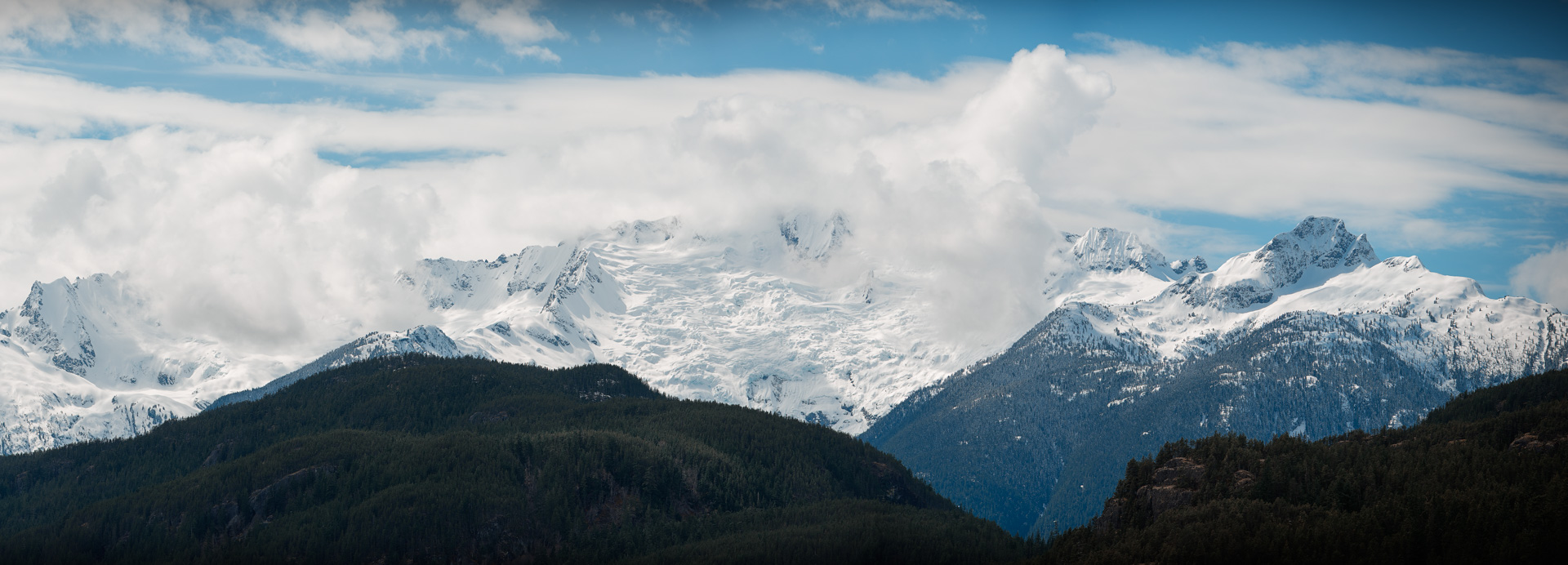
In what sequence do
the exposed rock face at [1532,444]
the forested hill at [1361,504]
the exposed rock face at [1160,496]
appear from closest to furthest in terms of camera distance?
the forested hill at [1361,504]
the exposed rock face at [1532,444]
the exposed rock face at [1160,496]

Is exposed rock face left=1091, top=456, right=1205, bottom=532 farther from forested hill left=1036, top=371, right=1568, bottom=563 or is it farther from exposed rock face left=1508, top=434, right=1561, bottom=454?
exposed rock face left=1508, top=434, right=1561, bottom=454

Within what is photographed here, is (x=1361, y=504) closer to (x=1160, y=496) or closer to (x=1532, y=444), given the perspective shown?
(x=1532, y=444)

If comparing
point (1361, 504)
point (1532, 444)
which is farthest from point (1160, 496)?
point (1532, 444)

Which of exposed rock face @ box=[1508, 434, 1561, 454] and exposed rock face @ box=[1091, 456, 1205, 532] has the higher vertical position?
exposed rock face @ box=[1508, 434, 1561, 454]

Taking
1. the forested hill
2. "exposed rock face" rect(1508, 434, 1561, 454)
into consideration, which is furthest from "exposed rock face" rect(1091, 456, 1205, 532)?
"exposed rock face" rect(1508, 434, 1561, 454)

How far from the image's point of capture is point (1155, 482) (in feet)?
643

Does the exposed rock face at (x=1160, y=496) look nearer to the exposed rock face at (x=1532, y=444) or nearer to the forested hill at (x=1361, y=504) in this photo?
the forested hill at (x=1361, y=504)

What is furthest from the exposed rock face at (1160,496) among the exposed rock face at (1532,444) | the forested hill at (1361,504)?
the exposed rock face at (1532,444)

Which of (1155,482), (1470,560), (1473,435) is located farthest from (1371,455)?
(1470,560)

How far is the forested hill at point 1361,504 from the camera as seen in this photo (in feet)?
492

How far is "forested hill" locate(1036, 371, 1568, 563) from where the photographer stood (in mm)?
150000

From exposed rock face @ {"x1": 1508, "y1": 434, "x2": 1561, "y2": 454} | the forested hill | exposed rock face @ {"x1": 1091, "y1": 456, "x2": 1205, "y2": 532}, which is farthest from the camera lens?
exposed rock face @ {"x1": 1091, "y1": 456, "x2": 1205, "y2": 532}

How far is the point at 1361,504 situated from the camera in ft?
568

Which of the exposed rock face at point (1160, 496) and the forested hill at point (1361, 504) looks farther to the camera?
the exposed rock face at point (1160, 496)
